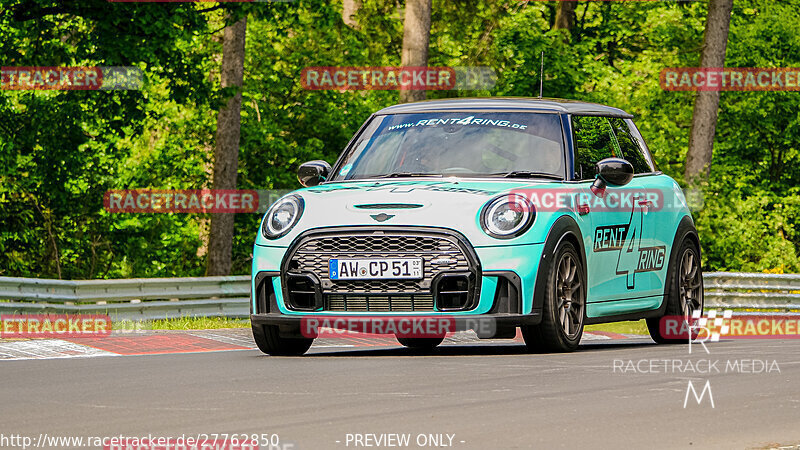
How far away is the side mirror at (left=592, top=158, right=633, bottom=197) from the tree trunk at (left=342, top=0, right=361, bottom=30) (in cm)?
2875

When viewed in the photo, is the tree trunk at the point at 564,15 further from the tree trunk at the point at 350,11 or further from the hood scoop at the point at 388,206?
the hood scoop at the point at 388,206

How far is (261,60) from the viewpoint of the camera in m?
37.6

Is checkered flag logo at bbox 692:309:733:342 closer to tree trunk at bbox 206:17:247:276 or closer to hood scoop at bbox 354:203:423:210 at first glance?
hood scoop at bbox 354:203:423:210

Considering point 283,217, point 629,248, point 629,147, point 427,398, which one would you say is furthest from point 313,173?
point 427,398

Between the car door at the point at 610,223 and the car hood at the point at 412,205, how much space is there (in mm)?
535

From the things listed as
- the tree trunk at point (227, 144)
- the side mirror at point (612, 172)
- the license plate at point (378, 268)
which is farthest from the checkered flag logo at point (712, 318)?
the tree trunk at point (227, 144)

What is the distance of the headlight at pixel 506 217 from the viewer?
400 inches

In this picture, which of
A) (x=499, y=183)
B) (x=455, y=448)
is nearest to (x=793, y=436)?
(x=455, y=448)

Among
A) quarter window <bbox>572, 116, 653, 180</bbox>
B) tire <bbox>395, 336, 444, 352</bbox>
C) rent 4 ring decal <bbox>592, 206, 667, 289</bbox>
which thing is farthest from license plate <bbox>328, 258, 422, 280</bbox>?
tire <bbox>395, 336, 444, 352</bbox>

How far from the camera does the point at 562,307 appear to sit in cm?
1062

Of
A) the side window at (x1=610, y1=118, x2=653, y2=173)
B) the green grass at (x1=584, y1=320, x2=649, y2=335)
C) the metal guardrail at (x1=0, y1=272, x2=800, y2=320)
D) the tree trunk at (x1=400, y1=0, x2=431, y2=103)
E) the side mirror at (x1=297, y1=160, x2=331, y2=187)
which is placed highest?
the tree trunk at (x1=400, y1=0, x2=431, y2=103)

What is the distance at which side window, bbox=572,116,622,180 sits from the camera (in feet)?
37.6

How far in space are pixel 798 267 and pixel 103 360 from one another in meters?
25.4

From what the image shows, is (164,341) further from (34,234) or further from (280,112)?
(280,112)
